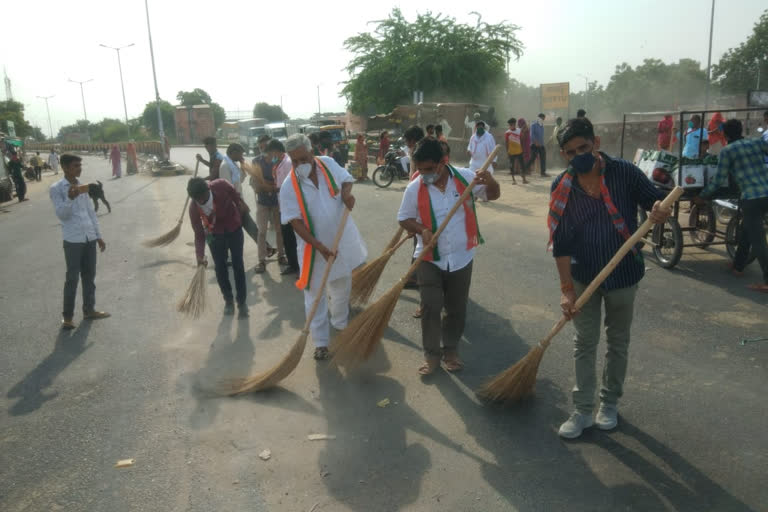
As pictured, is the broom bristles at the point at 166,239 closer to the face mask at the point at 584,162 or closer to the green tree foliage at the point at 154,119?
the face mask at the point at 584,162

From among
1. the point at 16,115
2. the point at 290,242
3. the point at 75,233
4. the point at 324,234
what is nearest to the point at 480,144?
the point at 290,242

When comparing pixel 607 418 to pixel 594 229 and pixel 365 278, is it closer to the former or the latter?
pixel 594 229

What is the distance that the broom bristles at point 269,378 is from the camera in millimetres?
4297

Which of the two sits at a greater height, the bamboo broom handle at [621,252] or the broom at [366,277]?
the bamboo broom handle at [621,252]

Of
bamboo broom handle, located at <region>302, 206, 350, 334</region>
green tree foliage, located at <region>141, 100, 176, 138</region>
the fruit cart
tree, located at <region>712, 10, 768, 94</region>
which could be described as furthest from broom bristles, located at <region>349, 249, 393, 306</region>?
green tree foliage, located at <region>141, 100, 176, 138</region>

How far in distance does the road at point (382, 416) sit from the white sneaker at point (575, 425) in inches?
2.1

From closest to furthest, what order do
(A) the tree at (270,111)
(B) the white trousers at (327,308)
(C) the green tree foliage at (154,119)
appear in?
(B) the white trousers at (327,308)
(C) the green tree foliage at (154,119)
(A) the tree at (270,111)

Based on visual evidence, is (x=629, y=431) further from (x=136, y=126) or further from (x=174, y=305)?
(x=136, y=126)

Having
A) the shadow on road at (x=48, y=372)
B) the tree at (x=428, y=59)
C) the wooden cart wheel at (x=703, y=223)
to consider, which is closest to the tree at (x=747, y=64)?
the tree at (x=428, y=59)

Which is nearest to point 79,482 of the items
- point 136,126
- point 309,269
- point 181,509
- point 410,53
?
point 181,509

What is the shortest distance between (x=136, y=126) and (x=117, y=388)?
94036 millimetres

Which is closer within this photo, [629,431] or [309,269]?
[629,431]

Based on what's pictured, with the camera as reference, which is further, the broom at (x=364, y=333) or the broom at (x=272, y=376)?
the broom at (x=364, y=333)

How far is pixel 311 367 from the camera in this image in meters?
4.78
